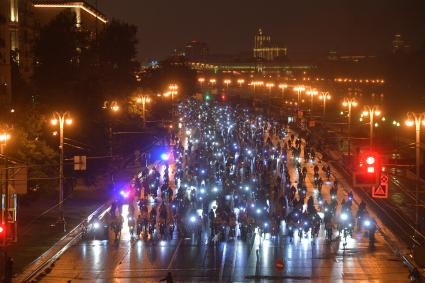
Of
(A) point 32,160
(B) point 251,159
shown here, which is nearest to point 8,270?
(A) point 32,160

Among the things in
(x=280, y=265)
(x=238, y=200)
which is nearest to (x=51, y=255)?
(x=280, y=265)

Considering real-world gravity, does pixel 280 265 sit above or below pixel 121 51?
below

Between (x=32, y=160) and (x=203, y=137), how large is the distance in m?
43.7

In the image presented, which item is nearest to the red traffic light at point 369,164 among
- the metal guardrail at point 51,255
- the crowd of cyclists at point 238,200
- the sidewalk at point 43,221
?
the crowd of cyclists at point 238,200

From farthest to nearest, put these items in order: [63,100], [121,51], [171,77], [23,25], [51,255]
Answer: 1. [171,77]
2. [23,25]
3. [121,51]
4. [63,100]
5. [51,255]

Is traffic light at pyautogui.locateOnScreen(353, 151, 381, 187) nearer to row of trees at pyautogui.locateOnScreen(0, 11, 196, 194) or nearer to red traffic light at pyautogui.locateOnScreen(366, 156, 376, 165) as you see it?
red traffic light at pyautogui.locateOnScreen(366, 156, 376, 165)

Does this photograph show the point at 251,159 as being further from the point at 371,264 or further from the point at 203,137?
the point at 371,264

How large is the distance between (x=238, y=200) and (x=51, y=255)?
1129 centimetres

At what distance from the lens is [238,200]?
123ft

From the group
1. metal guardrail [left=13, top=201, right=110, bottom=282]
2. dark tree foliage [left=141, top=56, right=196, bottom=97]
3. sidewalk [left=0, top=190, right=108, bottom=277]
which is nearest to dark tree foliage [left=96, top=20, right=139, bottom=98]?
dark tree foliage [left=141, top=56, right=196, bottom=97]

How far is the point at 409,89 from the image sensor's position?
288 feet

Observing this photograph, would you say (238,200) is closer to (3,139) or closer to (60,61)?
(3,139)

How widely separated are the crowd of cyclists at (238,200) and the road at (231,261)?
25.7 inches

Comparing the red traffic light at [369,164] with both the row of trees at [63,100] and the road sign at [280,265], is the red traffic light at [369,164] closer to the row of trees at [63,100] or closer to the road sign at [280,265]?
the road sign at [280,265]
